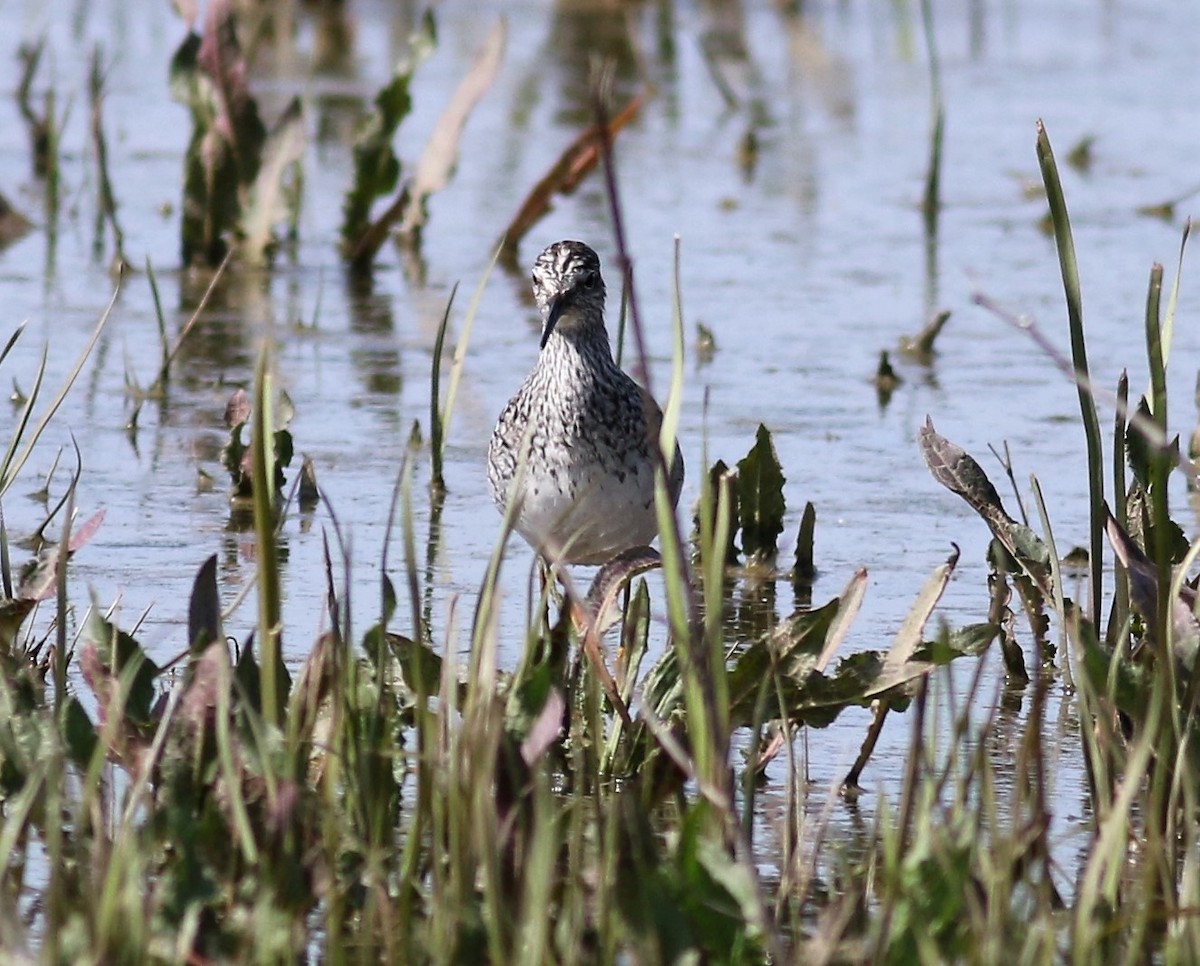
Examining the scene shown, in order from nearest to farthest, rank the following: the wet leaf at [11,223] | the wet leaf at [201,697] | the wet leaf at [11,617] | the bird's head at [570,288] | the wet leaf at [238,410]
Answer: the wet leaf at [201,697], the wet leaf at [11,617], the bird's head at [570,288], the wet leaf at [238,410], the wet leaf at [11,223]

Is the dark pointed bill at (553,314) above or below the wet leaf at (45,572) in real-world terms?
above

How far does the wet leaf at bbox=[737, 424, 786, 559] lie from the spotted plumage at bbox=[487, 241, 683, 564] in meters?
0.50

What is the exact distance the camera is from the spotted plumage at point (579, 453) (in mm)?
5574

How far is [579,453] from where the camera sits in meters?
5.60

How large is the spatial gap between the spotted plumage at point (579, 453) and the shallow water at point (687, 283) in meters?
0.34

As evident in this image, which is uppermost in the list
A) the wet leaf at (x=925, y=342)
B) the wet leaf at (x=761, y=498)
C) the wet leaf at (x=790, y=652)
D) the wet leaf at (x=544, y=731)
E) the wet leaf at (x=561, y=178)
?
the wet leaf at (x=561, y=178)

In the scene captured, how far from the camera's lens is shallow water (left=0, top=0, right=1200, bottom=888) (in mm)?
6566

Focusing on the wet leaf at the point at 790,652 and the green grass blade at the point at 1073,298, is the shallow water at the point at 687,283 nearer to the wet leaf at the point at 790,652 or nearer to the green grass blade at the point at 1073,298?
the wet leaf at the point at 790,652

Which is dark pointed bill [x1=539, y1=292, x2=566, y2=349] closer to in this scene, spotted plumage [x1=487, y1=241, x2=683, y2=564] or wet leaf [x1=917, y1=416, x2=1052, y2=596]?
spotted plumage [x1=487, y1=241, x2=683, y2=564]

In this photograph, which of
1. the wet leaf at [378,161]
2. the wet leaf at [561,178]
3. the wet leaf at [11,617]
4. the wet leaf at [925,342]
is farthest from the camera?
the wet leaf at [378,161]

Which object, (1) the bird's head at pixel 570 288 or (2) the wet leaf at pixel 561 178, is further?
(2) the wet leaf at pixel 561 178

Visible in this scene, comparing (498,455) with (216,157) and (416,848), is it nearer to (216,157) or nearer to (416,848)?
(416,848)

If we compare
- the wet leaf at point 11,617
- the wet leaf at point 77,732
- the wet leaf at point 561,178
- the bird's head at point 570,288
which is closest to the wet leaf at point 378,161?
the wet leaf at point 561,178

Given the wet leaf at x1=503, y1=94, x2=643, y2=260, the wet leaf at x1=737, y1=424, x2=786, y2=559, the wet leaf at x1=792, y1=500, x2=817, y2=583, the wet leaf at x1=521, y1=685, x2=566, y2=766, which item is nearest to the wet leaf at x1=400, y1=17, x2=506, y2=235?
the wet leaf at x1=503, y1=94, x2=643, y2=260
